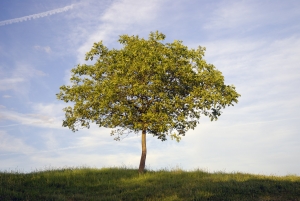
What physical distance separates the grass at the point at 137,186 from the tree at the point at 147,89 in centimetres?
351

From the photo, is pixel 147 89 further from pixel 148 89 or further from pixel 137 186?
pixel 137 186

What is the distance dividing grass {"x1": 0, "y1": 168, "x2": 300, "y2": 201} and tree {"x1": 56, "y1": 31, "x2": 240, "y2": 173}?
11.5 feet

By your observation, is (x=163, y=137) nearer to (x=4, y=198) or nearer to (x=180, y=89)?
(x=180, y=89)

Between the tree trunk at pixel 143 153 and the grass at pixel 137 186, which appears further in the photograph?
the tree trunk at pixel 143 153

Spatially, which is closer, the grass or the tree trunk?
the grass

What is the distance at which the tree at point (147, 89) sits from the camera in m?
30.0

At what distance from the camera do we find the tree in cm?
2997

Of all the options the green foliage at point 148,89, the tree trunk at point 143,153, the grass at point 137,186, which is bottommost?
the grass at point 137,186

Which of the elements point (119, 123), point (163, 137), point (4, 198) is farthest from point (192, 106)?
point (4, 198)

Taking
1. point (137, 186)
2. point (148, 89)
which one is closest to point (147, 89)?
point (148, 89)

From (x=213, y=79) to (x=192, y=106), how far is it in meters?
3.37

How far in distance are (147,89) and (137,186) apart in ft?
28.7

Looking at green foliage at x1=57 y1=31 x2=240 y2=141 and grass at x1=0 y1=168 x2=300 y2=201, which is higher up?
green foliage at x1=57 y1=31 x2=240 y2=141

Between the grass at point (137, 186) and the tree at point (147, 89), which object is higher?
the tree at point (147, 89)
